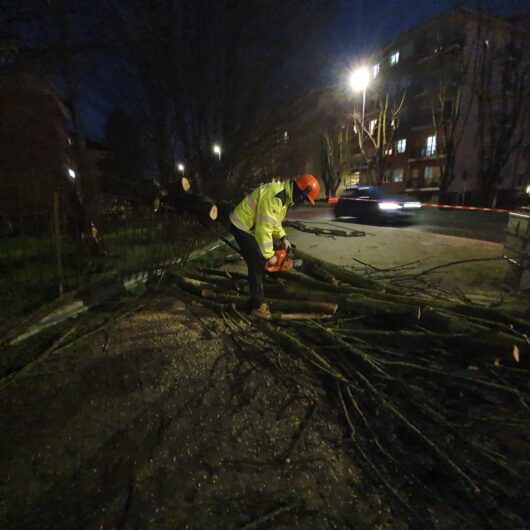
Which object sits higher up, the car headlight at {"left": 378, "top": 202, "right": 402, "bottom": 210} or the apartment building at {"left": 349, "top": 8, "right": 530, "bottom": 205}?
the apartment building at {"left": 349, "top": 8, "right": 530, "bottom": 205}

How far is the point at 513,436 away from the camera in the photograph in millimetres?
2508

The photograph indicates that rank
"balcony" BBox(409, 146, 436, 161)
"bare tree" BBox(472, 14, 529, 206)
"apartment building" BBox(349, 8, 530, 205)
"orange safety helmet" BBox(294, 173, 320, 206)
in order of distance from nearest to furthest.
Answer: "orange safety helmet" BBox(294, 173, 320, 206) < "bare tree" BBox(472, 14, 529, 206) < "apartment building" BBox(349, 8, 530, 205) < "balcony" BBox(409, 146, 436, 161)

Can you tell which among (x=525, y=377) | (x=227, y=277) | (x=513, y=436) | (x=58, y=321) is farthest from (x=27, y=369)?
(x=525, y=377)

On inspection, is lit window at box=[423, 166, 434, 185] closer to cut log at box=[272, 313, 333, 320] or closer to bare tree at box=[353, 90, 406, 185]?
bare tree at box=[353, 90, 406, 185]

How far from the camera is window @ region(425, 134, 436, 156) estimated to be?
105 feet

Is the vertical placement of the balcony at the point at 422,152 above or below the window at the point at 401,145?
below

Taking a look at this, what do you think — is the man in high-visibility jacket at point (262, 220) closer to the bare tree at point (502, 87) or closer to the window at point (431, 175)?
the bare tree at point (502, 87)

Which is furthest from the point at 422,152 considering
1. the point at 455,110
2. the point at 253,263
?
the point at 253,263

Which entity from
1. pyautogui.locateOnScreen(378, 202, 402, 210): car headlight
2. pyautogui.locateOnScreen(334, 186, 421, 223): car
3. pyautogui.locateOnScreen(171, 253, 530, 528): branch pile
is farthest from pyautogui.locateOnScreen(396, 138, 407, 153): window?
pyautogui.locateOnScreen(171, 253, 530, 528): branch pile

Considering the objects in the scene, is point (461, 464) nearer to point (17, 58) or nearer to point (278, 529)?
point (278, 529)

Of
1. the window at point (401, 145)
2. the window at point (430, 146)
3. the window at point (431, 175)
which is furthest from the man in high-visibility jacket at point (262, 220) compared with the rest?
the window at point (401, 145)

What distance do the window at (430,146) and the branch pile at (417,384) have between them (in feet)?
107

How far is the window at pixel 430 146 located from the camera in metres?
31.9

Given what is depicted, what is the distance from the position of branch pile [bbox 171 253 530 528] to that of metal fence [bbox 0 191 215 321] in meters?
2.01
